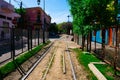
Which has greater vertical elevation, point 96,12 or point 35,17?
point 35,17

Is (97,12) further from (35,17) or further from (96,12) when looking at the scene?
(35,17)

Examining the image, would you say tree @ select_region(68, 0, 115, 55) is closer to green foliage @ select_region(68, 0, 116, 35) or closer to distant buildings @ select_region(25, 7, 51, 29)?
green foliage @ select_region(68, 0, 116, 35)

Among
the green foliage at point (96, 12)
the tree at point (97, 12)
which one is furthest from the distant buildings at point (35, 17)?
the tree at point (97, 12)

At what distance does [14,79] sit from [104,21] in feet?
39.2

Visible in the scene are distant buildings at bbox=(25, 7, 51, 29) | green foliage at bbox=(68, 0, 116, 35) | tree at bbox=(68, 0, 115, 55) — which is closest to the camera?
green foliage at bbox=(68, 0, 116, 35)

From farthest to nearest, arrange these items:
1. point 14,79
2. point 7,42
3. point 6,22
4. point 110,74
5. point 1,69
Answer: point 6,22 → point 7,42 → point 1,69 → point 110,74 → point 14,79

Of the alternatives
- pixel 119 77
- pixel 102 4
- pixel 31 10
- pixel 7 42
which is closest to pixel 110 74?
pixel 119 77

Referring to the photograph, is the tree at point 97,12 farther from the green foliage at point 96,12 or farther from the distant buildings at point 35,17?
the distant buildings at point 35,17

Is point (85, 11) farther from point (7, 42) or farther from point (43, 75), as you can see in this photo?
point (43, 75)

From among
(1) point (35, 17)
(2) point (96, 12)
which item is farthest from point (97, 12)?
(1) point (35, 17)

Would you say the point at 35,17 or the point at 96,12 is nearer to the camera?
the point at 96,12

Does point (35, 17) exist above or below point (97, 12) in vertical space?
above

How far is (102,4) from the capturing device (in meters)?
21.3

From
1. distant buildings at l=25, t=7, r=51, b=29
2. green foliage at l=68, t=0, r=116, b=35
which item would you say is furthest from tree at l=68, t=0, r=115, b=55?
distant buildings at l=25, t=7, r=51, b=29
